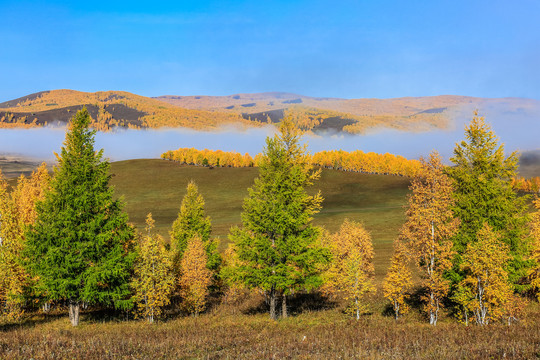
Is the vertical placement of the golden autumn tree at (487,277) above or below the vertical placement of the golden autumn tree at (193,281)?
above

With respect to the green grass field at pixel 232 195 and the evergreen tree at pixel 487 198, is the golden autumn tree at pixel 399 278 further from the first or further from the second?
the green grass field at pixel 232 195

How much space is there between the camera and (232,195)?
137 metres

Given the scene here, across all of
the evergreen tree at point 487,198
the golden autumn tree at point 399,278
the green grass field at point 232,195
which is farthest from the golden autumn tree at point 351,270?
the green grass field at point 232,195

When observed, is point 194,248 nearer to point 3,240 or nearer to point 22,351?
point 3,240

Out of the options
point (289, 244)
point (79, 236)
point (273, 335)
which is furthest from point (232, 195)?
point (273, 335)

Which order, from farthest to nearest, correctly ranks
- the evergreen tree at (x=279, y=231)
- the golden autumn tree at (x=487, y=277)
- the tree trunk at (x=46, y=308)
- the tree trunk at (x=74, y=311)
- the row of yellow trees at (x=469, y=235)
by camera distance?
the tree trunk at (x=46, y=308)
the evergreen tree at (x=279, y=231)
the tree trunk at (x=74, y=311)
the row of yellow trees at (x=469, y=235)
the golden autumn tree at (x=487, y=277)

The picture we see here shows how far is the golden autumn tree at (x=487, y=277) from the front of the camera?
19.4 metres

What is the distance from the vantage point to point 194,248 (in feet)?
98.5

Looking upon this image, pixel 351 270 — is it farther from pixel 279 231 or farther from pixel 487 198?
pixel 487 198

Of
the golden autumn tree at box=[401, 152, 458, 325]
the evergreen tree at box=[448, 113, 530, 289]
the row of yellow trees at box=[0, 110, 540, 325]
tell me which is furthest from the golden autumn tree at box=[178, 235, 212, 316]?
the evergreen tree at box=[448, 113, 530, 289]

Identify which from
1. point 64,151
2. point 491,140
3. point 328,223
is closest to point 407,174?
point 328,223

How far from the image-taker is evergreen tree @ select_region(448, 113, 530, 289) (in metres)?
22.5

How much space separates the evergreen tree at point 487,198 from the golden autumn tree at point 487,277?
146cm

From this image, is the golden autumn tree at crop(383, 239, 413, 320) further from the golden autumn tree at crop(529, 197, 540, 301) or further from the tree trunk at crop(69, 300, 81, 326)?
the tree trunk at crop(69, 300, 81, 326)
